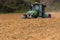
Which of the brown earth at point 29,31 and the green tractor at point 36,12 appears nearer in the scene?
the brown earth at point 29,31

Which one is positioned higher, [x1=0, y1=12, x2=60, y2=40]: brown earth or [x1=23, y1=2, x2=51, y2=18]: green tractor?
[x1=0, y1=12, x2=60, y2=40]: brown earth

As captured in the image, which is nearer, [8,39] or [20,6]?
[8,39]

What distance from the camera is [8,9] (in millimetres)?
31984

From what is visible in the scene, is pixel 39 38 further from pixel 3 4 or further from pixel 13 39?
pixel 3 4

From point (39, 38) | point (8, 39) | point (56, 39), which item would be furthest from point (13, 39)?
point (56, 39)

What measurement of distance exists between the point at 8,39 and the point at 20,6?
82.7 ft

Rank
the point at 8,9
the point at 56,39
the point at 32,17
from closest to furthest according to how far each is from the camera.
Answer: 1. the point at 56,39
2. the point at 32,17
3. the point at 8,9

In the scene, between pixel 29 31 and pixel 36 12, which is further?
pixel 36 12

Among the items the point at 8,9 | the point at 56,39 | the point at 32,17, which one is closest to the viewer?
the point at 56,39

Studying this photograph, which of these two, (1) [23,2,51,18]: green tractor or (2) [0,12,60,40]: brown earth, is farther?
(1) [23,2,51,18]: green tractor

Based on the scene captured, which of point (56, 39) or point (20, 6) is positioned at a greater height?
point (56, 39)

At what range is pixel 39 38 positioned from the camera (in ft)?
28.5

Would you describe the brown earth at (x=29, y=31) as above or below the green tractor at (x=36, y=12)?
above

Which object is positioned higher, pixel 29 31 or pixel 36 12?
pixel 29 31
